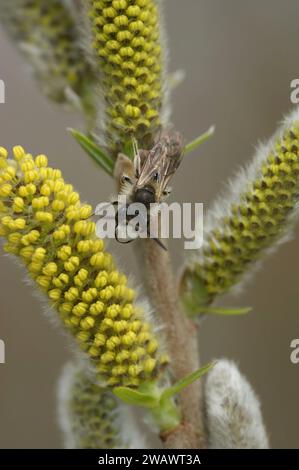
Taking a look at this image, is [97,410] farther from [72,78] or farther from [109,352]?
[72,78]

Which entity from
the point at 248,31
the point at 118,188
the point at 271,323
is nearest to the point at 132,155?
the point at 118,188

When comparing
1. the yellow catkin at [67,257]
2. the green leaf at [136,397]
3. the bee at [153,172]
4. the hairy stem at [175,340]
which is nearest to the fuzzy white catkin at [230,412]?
the hairy stem at [175,340]

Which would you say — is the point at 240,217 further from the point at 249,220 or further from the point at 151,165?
the point at 151,165

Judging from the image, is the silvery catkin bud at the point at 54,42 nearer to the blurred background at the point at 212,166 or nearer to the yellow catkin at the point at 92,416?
the yellow catkin at the point at 92,416

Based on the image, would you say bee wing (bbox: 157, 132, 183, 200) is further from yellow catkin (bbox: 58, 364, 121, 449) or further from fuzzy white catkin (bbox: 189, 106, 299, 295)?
yellow catkin (bbox: 58, 364, 121, 449)

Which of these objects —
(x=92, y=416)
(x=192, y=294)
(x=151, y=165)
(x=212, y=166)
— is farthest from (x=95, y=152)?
(x=212, y=166)

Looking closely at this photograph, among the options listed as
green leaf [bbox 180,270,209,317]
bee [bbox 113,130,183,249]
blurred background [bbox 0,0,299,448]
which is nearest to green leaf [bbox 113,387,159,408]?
green leaf [bbox 180,270,209,317]
